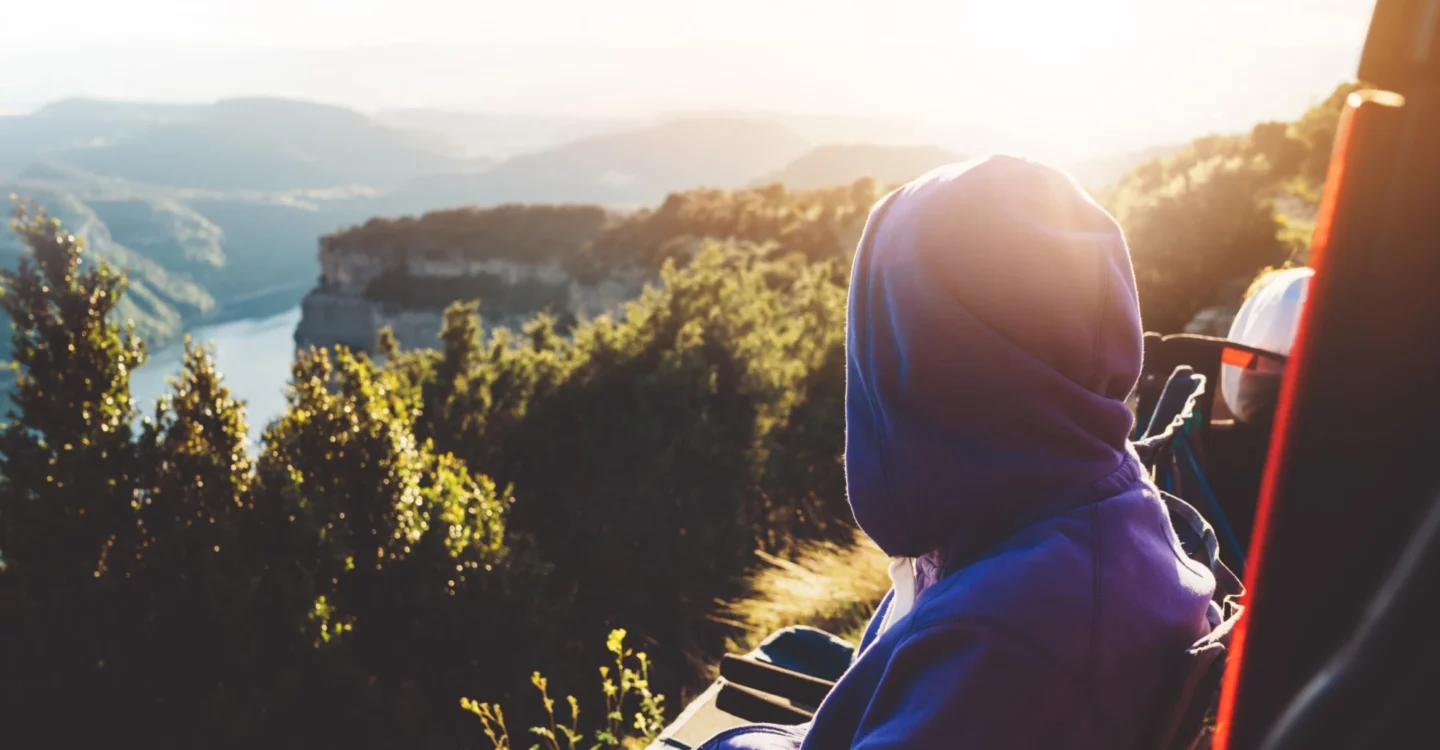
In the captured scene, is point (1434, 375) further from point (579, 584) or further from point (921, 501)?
point (579, 584)

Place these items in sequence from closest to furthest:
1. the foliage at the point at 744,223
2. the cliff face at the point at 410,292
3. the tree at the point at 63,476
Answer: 1. the tree at the point at 63,476
2. the foliage at the point at 744,223
3. the cliff face at the point at 410,292

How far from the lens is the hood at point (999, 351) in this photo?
113 cm

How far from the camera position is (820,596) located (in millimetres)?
5484

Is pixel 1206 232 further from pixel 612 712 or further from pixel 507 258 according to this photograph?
pixel 507 258

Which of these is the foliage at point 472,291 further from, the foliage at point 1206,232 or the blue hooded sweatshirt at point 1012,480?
the blue hooded sweatshirt at point 1012,480

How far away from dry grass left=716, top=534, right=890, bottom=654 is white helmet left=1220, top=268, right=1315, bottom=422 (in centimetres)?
243

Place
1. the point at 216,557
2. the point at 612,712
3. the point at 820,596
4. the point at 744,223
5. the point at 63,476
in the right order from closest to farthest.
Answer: the point at 612,712
the point at 820,596
the point at 216,557
the point at 63,476
the point at 744,223

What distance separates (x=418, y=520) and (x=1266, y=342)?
726 cm

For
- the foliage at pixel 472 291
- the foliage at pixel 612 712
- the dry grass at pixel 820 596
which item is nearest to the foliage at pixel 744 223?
the foliage at pixel 472 291

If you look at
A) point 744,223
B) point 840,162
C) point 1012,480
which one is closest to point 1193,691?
point 1012,480

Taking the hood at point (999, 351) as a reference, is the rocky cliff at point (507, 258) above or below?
below

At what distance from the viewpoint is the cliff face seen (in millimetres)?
64375

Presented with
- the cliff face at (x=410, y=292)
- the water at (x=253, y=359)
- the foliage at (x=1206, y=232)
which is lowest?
the water at (x=253, y=359)

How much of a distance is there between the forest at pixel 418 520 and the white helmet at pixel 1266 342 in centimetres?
245
